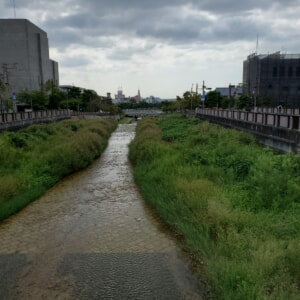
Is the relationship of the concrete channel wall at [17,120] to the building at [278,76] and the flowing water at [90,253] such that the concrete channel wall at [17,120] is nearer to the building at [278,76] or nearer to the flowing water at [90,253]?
the flowing water at [90,253]

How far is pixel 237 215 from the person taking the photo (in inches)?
279

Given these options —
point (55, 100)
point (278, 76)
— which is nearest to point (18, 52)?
point (55, 100)

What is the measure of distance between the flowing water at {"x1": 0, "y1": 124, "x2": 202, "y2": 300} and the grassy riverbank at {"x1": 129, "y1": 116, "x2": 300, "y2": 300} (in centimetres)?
56

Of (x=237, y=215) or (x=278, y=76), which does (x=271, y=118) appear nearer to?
(x=237, y=215)

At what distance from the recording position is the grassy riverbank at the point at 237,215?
5.05 m

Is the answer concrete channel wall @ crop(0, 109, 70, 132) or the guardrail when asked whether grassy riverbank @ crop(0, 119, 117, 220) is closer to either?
concrete channel wall @ crop(0, 109, 70, 132)

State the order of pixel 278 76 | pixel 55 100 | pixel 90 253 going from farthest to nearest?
pixel 278 76 → pixel 55 100 → pixel 90 253

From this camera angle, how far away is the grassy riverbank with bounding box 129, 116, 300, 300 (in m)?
5.05

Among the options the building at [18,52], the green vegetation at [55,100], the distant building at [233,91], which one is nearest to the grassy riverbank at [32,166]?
the green vegetation at [55,100]

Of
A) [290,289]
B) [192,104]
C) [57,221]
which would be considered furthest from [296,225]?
[192,104]

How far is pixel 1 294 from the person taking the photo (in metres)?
5.43

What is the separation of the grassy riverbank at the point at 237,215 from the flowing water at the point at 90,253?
1.84 feet

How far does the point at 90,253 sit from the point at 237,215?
346 centimetres

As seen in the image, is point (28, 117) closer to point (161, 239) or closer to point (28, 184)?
point (28, 184)
